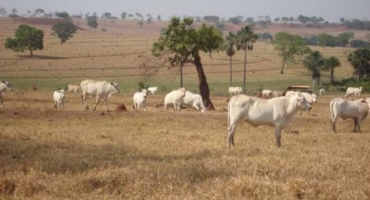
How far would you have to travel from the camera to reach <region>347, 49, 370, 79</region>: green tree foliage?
258 ft

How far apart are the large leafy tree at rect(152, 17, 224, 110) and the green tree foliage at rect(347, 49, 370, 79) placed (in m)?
48.4

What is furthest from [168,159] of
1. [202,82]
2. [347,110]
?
[202,82]

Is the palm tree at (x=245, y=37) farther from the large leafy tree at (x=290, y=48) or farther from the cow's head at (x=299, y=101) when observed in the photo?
the cow's head at (x=299, y=101)

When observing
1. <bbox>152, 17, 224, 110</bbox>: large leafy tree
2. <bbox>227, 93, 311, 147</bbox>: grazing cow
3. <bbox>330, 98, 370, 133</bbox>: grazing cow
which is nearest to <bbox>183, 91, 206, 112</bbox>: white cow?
<bbox>152, 17, 224, 110</bbox>: large leafy tree

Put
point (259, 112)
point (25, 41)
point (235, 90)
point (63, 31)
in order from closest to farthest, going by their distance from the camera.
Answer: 1. point (259, 112)
2. point (235, 90)
3. point (25, 41)
4. point (63, 31)

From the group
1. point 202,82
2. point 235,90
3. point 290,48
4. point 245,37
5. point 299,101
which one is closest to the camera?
point 299,101

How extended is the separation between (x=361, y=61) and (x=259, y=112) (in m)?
68.0

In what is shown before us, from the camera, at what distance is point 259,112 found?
1647cm

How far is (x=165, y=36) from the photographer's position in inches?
1460

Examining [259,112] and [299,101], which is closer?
[259,112]

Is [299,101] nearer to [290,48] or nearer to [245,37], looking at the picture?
[245,37]

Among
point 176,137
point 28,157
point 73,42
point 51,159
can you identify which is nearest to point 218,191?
point 51,159

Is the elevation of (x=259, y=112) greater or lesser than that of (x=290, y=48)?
greater

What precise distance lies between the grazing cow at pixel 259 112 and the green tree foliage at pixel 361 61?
2575 inches
